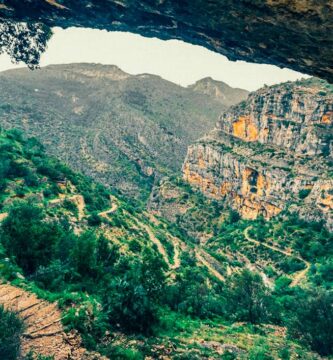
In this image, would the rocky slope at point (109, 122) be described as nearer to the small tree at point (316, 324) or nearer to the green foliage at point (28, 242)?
the green foliage at point (28, 242)

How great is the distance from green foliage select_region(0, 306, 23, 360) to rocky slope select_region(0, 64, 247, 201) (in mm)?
113000

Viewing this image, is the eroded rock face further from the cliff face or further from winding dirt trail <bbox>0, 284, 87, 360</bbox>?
the cliff face

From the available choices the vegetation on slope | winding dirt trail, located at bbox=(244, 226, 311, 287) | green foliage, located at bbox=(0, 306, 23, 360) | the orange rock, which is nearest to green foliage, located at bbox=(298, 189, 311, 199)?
winding dirt trail, located at bbox=(244, 226, 311, 287)

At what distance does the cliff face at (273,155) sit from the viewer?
9669 cm

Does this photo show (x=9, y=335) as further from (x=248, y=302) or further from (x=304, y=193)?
(x=304, y=193)

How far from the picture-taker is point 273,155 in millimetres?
112625

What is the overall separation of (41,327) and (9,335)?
10.9 feet

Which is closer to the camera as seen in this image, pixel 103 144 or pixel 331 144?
pixel 331 144

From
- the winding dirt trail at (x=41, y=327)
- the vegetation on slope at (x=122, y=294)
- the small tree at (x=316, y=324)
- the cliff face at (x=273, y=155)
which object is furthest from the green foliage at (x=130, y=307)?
the cliff face at (x=273, y=155)

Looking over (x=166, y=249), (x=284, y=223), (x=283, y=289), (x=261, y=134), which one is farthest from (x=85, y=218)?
(x=261, y=134)

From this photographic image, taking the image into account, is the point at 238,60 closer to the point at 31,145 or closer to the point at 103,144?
the point at 31,145

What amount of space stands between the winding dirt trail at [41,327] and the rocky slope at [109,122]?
10871 cm

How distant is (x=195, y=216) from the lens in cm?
11706

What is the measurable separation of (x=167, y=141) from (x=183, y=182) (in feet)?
104
